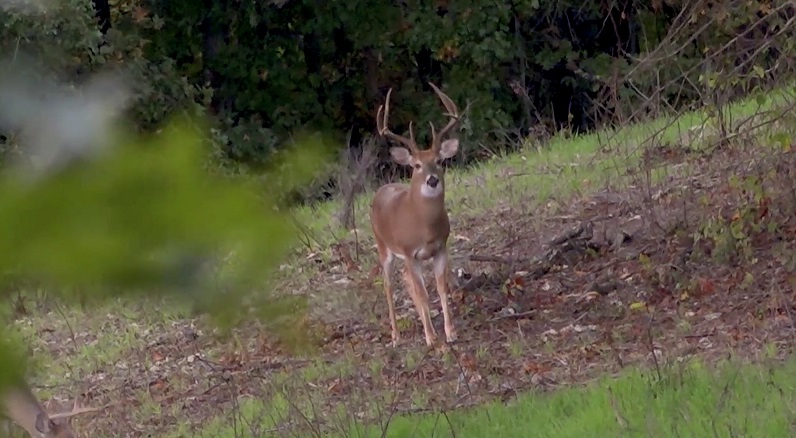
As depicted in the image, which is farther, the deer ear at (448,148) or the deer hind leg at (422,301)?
the deer ear at (448,148)

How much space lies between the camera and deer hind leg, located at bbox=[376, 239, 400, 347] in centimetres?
918

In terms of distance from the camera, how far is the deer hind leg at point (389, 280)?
918 centimetres

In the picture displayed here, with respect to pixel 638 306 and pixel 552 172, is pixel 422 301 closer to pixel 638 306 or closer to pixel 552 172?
pixel 638 306

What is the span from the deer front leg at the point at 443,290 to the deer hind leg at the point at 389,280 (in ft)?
1.14

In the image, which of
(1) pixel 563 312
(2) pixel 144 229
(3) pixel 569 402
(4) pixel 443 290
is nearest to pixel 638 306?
(1) pixel 563 312

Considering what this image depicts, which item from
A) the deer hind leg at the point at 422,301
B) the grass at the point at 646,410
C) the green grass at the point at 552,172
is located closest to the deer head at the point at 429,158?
the deer hind leg at the point at 422,301

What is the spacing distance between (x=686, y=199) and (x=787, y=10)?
8.96ft

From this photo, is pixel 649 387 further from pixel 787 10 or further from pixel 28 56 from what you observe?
pixel 28 56

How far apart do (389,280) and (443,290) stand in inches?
26.2

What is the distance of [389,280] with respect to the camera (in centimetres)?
941

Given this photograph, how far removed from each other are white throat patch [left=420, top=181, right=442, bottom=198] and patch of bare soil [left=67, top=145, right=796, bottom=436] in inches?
34.4

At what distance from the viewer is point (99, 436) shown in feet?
26.1

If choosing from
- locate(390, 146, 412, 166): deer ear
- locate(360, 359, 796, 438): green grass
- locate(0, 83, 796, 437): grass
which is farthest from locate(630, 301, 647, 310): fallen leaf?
locate(360, 359, 796, 438): green grass

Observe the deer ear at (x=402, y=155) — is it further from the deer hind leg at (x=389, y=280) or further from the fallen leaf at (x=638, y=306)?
the fallen leaf at (x=638, y=306)
